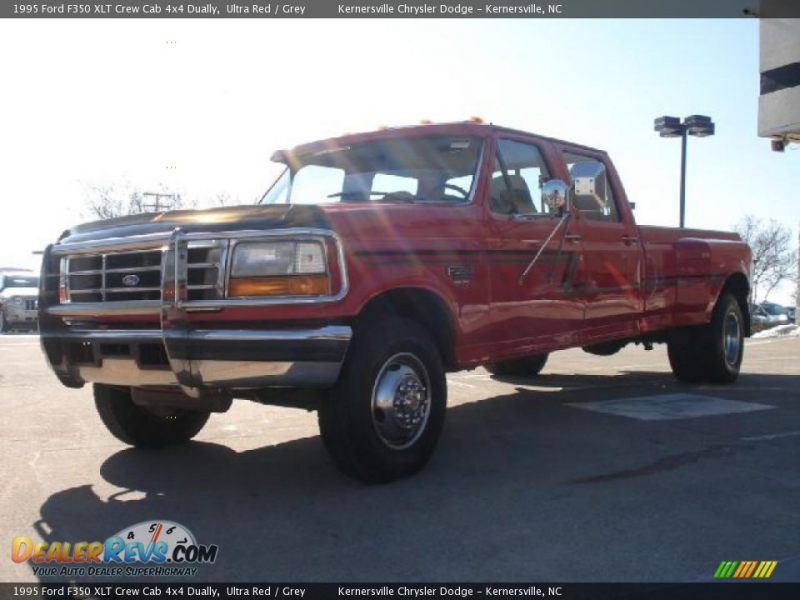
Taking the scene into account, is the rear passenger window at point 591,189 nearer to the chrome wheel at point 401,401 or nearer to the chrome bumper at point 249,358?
the chrome wheel at point 401,401

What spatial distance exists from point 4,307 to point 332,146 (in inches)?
700

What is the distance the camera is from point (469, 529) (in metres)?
3.46

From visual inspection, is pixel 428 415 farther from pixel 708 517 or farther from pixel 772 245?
pixel 772 245

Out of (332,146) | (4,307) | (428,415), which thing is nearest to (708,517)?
(428,415)

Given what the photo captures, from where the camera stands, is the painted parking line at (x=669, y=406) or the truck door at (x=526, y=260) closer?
the truck door at (x=526, y=260)

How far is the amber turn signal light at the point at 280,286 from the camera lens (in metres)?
3.83

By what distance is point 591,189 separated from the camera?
5219 mm

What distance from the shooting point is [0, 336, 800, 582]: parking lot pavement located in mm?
3119

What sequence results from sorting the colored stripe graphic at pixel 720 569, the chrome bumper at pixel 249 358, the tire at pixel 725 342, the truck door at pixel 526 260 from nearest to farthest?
the colored stripe graphic at pixel 720 569, the chrome bumper at pixel 249 358, the truck door at pixel 526 260, the tire at pixel 725 342

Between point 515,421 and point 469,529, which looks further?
point 515,421

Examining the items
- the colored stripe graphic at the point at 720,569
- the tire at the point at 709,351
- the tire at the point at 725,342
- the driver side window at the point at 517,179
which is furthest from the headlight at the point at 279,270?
the tire at the point at 725,342

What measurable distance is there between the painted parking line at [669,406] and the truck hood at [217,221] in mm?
3356
